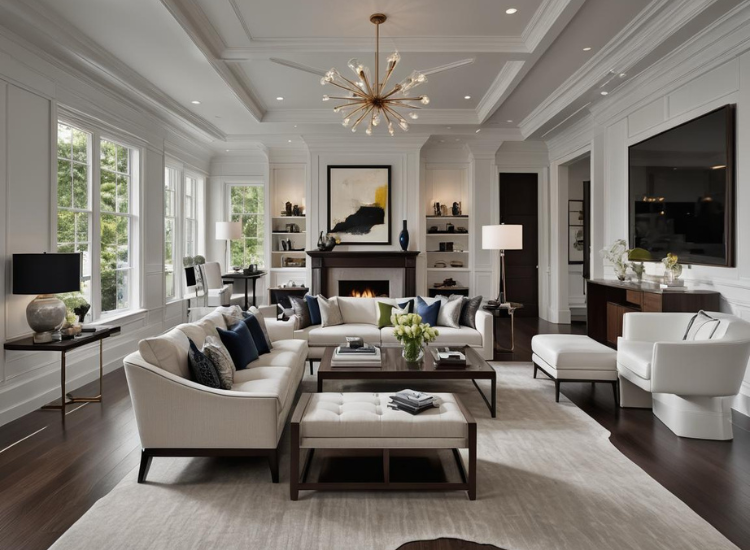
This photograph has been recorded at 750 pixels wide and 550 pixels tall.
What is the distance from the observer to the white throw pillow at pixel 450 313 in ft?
17.5

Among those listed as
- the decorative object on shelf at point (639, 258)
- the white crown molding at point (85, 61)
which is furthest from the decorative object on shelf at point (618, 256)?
the white crown molding at point (85, 61)

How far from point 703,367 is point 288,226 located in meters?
6.97

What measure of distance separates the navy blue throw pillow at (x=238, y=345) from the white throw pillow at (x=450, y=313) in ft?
7.72

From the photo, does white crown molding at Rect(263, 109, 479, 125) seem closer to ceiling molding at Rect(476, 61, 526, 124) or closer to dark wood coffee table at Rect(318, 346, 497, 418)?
ceiling molding at Rect(476, 61, 526, 124)

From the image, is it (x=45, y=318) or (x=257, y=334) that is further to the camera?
(x=257, y=334)

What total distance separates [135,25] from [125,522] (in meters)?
3.85

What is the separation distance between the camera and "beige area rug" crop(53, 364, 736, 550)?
217 cm

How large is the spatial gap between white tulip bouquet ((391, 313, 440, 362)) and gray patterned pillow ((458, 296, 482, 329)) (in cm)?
143

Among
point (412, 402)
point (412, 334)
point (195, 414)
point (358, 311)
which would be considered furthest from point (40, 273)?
point (358, 311)

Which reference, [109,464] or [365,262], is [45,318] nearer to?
[109,464]

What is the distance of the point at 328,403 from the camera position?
2836mm

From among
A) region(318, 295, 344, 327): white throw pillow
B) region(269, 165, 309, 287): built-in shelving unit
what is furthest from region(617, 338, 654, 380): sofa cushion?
region(269, 165, 309, 287): built-in shelving unit

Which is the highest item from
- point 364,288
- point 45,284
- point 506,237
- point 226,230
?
point 226,230

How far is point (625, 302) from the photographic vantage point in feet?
18.5
